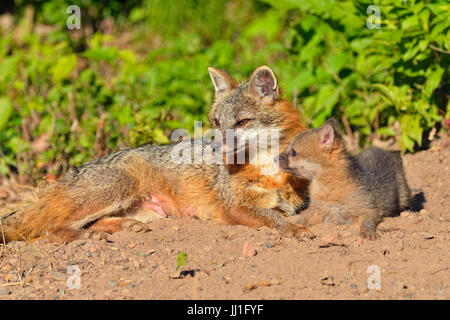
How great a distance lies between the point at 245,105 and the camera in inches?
248

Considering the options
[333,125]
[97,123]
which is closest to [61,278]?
[333,125]

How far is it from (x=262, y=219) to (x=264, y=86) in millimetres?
1468

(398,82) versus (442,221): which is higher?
(398,82)

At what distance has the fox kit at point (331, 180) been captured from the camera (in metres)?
5.91

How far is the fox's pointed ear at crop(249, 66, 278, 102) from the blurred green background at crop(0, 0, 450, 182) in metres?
1.75

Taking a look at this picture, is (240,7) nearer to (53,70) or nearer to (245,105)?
(53,70)

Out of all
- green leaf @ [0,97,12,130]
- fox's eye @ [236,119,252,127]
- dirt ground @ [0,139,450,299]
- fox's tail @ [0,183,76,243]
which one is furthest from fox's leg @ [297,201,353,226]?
green leaf @ [0,97,12,130]

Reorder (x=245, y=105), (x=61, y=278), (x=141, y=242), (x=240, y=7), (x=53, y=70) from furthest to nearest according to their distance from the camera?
(x=240, y=7)
(x=53, y=70)
(x=245, y=105)
(x=141, y=242)
(x=61, y=278)

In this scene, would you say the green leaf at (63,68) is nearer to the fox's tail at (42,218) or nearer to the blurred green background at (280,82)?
the blurred green background at (280,82)

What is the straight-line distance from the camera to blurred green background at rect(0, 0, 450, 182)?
7234 mm

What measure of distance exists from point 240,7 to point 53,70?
554cm

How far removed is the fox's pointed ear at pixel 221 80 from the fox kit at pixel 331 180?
4.01ft

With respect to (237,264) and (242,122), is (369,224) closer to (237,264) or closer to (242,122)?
(237,264)

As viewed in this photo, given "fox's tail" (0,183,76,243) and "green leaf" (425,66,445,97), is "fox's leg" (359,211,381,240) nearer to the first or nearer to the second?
"green leaf" (425,66,445,97)
